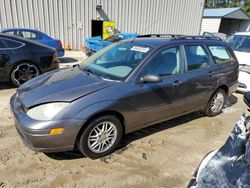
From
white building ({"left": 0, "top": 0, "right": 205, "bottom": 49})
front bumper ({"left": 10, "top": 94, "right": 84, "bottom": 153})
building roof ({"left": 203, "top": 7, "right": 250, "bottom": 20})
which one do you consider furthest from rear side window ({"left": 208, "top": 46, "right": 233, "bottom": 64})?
building roof ({"left": 203, "top": 7, "right": 250, "bottom": 20})

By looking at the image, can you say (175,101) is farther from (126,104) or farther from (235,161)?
(235,161)

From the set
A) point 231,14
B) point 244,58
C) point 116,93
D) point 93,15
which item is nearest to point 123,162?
point 116,93

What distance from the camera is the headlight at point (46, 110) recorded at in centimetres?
265

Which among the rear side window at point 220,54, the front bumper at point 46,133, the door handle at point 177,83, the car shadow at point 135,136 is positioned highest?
the rear side window at point 220,54

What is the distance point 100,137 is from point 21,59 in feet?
12.0

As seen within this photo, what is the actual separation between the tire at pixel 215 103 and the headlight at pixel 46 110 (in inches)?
119

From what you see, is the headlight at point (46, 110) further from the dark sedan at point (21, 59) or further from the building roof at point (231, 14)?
the building roof at point (231, 14)

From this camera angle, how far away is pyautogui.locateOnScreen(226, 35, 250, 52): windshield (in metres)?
7.04

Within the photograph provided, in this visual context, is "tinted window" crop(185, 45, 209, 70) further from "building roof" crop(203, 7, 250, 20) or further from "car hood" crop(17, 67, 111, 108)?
"building roof" crop(203, 7, 250, 20)

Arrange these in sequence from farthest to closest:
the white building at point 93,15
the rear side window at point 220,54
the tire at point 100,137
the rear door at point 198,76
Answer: the white building at point 93,15 → the rear side window at point 220,54 → the rear door at point 198,76 → the tire at point 100,137

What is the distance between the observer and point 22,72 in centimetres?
568

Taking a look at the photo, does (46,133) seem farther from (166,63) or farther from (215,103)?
(215,103)

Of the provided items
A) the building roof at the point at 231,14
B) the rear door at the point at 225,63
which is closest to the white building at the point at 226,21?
the building roof at the point at 231,14

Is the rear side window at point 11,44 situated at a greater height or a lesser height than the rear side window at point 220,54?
lesser
